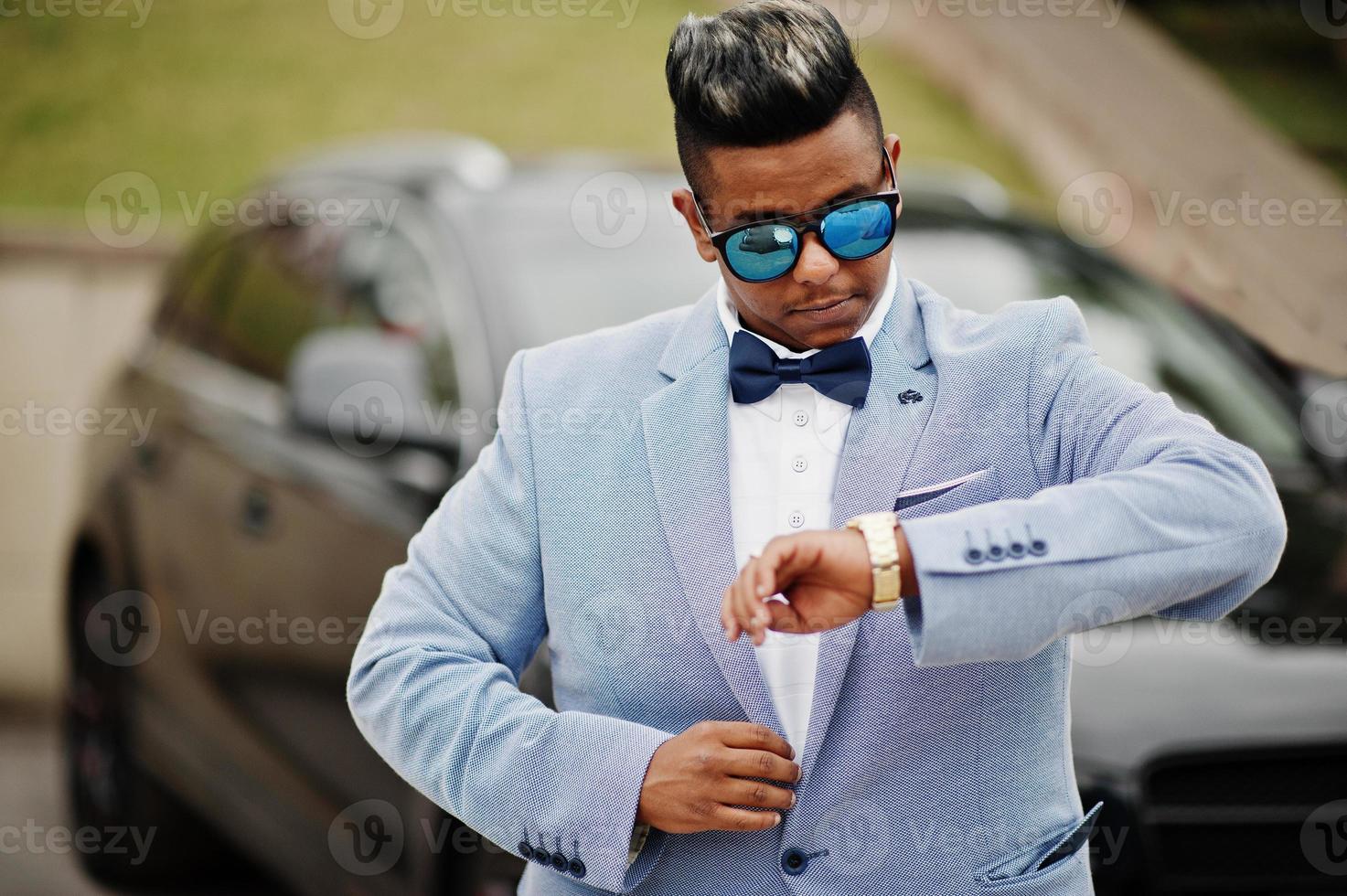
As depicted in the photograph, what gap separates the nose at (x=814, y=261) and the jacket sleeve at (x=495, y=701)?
0.43 meters

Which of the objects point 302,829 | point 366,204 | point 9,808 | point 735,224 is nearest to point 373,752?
point 302,829

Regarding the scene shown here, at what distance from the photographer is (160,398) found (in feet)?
14.5

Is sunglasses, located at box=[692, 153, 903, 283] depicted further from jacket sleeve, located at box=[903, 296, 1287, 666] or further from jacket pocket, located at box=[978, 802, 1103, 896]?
jacket pocket, located at box=[978, 802, 1103, 896]

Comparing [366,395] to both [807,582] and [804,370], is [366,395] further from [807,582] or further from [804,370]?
[807,582]

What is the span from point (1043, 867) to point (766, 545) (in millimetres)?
539

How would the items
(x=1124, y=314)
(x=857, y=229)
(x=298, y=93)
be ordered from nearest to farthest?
(x=857, y=229) < (x=1124, y=314) < (x=298, y=93)

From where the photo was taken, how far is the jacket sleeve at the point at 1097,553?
143cm

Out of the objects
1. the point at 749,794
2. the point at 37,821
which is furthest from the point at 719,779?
the point at 37,821

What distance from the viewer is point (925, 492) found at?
1659 millimetres

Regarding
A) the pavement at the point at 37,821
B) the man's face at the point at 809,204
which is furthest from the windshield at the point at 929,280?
the pavement at the point at 37,821

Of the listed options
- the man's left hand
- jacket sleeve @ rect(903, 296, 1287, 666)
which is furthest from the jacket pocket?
the man's left hand

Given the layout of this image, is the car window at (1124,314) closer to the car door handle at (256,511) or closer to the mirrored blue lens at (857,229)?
the car door handle at (256,511)

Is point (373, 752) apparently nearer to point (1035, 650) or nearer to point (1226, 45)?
point (1035, 650)

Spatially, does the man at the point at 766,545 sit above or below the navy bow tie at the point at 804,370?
below
